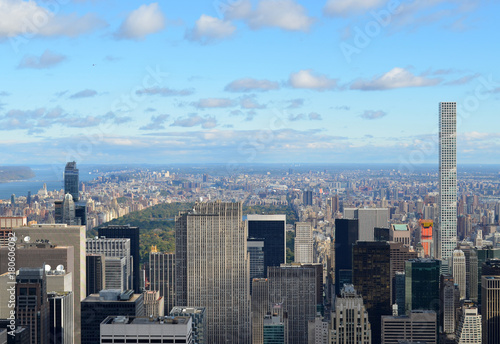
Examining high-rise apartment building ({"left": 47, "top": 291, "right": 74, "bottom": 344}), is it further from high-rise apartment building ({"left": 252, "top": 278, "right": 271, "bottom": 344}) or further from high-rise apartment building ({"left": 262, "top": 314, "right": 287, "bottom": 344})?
high-rise apartment building ({"left": 252, "top": 278, "right": 271, "bottom": 344})

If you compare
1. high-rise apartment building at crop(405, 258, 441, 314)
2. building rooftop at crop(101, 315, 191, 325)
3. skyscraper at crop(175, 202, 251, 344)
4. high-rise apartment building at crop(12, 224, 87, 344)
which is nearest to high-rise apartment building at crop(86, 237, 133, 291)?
skyscraper at crop(175, 202, 251, 344)

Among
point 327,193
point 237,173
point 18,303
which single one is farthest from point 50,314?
point 327,193

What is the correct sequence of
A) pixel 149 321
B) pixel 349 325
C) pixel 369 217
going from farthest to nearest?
pixel 369 217 < pixel 349 325 < pixel 149 321

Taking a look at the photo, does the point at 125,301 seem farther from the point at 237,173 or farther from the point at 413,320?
the point at 237,173

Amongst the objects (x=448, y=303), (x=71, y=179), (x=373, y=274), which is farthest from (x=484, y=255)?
(x=71, y=179)

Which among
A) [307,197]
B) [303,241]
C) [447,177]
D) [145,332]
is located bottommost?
[303,241]

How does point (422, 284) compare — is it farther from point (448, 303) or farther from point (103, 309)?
point (103, 309)

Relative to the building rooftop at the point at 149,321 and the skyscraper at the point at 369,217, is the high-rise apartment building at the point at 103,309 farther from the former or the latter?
the skyscraper at the point at 369,217
